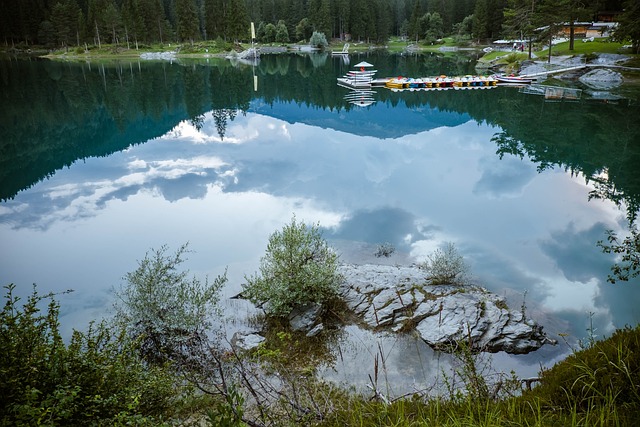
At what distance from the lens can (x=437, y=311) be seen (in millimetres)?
11375

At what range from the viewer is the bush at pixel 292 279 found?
11453mm

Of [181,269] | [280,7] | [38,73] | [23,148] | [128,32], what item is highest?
[280,7]

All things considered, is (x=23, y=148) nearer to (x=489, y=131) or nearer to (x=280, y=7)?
(x=489, y=131)

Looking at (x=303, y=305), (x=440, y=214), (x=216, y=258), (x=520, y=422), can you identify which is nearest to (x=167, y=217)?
(x=216, y=258)

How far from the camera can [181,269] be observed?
15188 millimetres

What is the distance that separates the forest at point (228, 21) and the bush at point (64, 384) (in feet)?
342

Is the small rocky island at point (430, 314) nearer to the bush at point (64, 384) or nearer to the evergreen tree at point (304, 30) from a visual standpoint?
the bush at point (64, 384)

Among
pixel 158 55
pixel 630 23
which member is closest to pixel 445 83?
pixel 630 23

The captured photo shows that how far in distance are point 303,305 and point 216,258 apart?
5416mm

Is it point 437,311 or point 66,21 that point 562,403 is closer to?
point 437,311

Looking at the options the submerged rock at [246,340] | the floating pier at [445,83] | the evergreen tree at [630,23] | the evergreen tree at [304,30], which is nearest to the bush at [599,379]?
the submerged rock at [246,340]

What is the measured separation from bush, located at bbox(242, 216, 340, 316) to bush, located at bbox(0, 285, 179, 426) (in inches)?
172

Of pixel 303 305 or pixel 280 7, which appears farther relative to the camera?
pixel 280 7

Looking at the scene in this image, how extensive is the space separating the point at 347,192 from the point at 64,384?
17.7 metres
